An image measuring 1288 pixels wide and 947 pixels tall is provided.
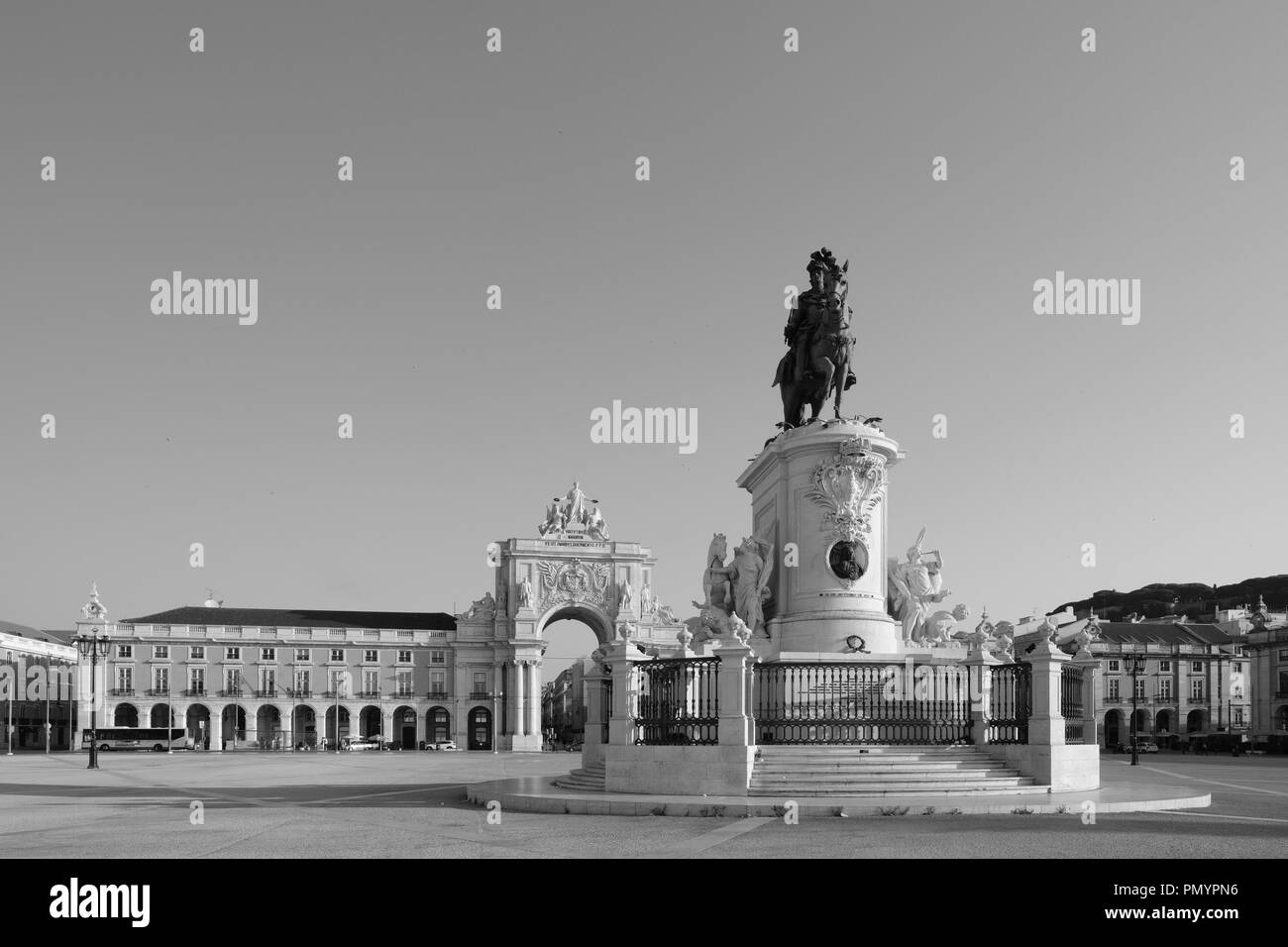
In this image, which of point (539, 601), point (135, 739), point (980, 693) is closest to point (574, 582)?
point (539, 601)

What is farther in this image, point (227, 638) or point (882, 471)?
point (227, 638)

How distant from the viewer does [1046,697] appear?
19.9 metres

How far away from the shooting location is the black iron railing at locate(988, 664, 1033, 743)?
20.3m

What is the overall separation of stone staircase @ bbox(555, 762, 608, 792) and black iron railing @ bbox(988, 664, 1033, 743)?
6.05 metres

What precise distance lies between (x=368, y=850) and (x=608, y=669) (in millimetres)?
10766

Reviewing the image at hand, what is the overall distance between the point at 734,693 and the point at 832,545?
5.00 m

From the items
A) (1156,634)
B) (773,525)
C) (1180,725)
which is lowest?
(1180,725)

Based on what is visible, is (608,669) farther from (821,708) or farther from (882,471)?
(882,471)

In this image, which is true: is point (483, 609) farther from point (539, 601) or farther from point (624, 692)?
point (624, 692)

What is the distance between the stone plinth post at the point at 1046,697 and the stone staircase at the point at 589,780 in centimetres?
646

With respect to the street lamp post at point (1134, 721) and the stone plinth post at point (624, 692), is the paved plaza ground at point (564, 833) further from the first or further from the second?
the street lamp post at point (1134, 721)

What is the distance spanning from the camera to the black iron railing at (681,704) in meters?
19.7
